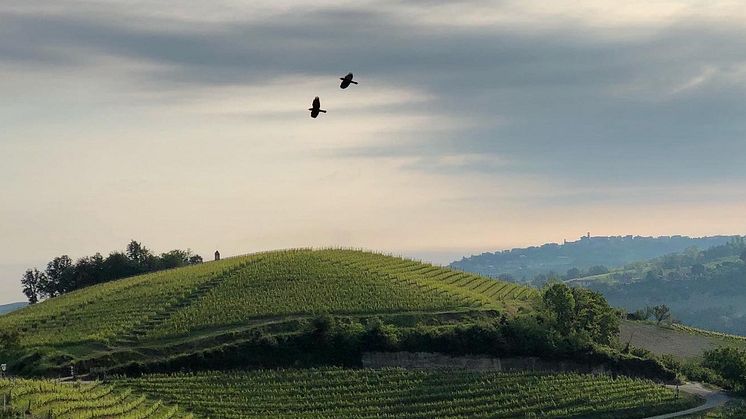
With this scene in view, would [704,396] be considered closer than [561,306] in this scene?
Yes

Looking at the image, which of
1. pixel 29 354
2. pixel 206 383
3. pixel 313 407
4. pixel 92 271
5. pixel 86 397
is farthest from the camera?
pixel 92 271

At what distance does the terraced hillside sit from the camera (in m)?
74.2

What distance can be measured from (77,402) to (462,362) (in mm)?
32429

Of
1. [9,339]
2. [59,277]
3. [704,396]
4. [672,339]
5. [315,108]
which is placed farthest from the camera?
[59,277]

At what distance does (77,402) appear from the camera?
171ft

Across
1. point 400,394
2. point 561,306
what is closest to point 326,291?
point 561,306

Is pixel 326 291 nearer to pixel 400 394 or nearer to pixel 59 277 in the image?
pixel 400 394

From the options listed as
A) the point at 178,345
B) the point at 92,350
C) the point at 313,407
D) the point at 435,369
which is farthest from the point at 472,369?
the point at 92,350

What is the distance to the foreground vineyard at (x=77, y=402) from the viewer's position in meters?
47.6

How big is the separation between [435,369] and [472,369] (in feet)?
10.3

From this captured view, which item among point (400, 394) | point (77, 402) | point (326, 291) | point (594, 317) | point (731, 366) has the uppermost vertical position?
point (326, 291)

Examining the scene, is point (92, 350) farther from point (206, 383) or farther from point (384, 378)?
point (384, 378)

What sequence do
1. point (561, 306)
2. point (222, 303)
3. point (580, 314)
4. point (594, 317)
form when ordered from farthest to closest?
point (594, 317) < point (580, 314) < point (222, 303) < point (561, 306)

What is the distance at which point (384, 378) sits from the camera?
219 ft
